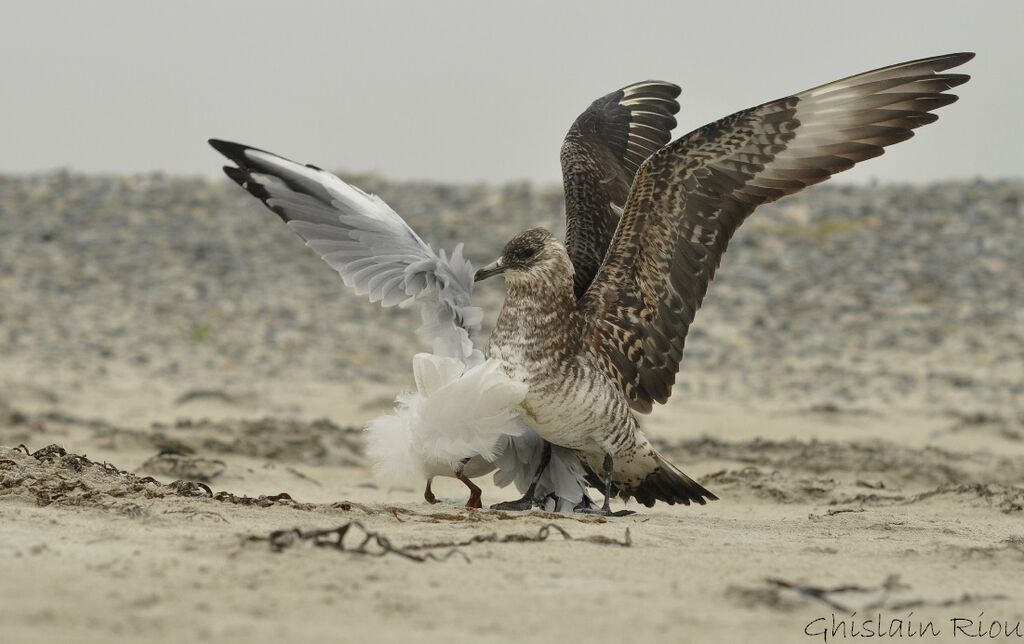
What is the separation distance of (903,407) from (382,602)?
29.5 feet

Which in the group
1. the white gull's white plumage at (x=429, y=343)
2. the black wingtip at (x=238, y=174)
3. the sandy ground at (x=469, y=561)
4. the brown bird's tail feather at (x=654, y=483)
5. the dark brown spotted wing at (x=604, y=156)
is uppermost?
the dark brown spotted wing at (x=604, y=156)

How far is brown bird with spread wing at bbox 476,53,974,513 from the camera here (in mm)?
5398

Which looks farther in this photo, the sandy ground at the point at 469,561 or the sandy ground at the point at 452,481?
the sandy ground at the point at 452,481

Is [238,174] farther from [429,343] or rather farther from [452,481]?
[452,481]

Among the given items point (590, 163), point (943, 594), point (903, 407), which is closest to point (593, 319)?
point (590, 163)

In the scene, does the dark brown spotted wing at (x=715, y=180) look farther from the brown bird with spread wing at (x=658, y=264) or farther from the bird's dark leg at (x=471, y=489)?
the bird's dark leg at (x=471, y=489)

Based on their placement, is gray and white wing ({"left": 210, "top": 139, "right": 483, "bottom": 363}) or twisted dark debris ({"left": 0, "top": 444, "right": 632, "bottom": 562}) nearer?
twisted dark debris ({"left": 0, "top": 444, "right": 632, "bottom": 562})

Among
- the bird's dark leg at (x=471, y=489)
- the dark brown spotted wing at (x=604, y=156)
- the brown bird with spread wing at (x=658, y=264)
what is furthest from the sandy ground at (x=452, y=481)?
the dark brown spotted wing at (x=604, y=156)

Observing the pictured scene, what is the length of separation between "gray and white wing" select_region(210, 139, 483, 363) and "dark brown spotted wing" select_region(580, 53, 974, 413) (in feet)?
2.00

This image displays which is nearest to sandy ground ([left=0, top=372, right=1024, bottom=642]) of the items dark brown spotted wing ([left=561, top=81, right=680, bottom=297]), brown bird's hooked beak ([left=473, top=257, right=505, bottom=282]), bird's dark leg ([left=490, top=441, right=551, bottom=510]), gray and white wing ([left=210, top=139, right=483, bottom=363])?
bird's dark leg ([left=490, top=441, right=551, bottom=510])

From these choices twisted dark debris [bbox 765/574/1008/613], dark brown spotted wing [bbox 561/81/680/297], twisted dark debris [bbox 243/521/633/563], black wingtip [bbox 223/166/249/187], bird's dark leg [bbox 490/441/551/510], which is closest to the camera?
twisted dark debris [bbox 765/574/1008/613]

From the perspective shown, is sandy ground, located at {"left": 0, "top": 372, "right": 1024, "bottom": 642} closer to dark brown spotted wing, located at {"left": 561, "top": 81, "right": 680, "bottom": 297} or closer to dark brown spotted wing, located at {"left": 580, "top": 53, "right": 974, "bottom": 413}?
dark brown spotted wing, located at {"left": 580, "top": 53, "right": 974, "bottom": 413}

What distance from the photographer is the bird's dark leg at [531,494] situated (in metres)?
5.51

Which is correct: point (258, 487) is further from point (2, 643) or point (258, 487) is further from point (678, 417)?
point (678, 417)
